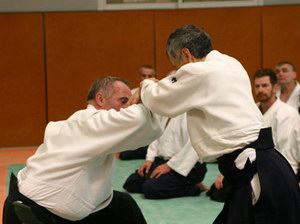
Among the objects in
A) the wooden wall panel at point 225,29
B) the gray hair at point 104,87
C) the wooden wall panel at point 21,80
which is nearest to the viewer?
the gray hair at point 104,87

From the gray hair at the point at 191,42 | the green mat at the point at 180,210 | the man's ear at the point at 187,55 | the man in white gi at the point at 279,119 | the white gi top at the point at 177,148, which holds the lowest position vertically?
the green mat at the point at 180,210

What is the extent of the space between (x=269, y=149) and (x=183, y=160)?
315cm

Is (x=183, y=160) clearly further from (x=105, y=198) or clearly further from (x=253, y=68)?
(x=253, y=68)

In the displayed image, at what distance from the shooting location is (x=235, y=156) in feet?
10.2

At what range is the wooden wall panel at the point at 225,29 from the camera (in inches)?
417

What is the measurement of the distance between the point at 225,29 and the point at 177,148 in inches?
187

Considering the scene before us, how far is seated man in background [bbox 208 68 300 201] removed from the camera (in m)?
5.81

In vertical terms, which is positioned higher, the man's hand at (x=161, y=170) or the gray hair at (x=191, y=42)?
the gray hair at (x=191, y=42)

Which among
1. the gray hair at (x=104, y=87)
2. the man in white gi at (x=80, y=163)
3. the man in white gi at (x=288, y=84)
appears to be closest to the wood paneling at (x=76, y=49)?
the man in white gi at (x=288, y=84)

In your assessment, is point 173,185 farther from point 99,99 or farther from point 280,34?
point 280,34

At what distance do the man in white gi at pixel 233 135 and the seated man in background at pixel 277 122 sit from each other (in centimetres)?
266

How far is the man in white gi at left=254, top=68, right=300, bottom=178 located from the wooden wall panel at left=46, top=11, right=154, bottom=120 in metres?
4.60

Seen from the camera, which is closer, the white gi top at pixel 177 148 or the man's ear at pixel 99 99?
the man's ear at pixel 99 99

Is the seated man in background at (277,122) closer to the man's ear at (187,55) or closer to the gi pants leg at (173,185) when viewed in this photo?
the gi pants leg at (173,185)
